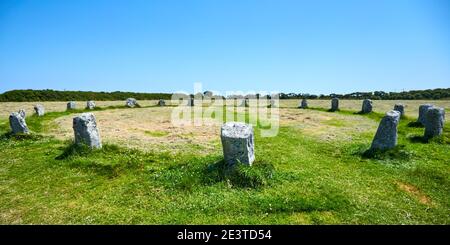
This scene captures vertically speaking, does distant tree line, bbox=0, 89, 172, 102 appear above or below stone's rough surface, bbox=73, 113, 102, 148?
above

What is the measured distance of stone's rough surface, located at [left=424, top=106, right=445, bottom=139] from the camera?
19531 millimetres

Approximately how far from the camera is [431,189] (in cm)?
1229

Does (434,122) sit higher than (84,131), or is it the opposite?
(84,131)

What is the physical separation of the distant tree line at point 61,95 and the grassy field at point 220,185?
181 ft

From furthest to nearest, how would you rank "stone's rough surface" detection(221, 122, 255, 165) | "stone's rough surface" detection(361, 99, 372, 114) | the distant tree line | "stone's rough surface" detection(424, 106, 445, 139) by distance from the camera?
the distant tree line
"stone's rough surface" detection(361, 99, 372, 114)
"stone's rough surface" detection(424, 106, 445, 139)
"stone's rough surface" detection(221, 122, 255, 165)

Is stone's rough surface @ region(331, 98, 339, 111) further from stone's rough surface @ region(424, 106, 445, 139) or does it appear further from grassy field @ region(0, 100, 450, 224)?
grassy field @ region(0, 100, 450, 224)

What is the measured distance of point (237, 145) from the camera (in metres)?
12.5

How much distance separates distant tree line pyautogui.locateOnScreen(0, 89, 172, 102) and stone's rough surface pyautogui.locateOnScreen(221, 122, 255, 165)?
66.3 meters

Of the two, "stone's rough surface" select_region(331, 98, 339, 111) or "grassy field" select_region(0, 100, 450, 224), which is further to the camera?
"stone's rough surface" select_region(331, 98, 339, 111)

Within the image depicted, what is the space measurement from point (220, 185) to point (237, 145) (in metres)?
1.67

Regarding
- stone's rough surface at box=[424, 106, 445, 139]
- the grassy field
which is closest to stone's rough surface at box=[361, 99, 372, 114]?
stone's rough surface at box=[424, 106, 445, 139]

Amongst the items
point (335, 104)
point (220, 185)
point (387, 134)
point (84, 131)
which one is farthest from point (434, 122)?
point (335, 104)

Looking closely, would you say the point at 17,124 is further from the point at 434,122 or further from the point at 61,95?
the point at 61,95
